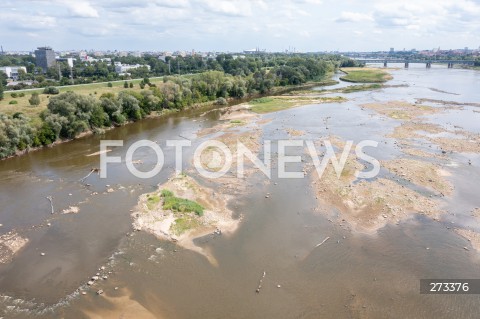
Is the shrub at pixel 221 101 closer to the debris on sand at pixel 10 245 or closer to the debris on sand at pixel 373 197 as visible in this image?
the debris on sand at pixel 373 197

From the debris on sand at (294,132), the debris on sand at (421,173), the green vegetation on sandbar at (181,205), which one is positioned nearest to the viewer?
the green vegetation on sandbar at (181,205)

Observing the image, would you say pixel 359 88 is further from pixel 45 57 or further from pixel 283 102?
pixel 45 57

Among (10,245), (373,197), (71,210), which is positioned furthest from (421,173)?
(10,245)

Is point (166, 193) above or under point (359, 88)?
under

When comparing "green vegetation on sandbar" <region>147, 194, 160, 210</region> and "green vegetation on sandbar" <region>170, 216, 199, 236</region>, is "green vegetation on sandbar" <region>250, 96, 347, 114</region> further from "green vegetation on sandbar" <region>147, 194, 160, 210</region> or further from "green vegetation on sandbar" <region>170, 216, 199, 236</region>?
"green vegetation on sandbar" <region>170, 216, 199, 236</region>

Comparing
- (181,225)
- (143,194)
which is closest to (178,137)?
(143,194)

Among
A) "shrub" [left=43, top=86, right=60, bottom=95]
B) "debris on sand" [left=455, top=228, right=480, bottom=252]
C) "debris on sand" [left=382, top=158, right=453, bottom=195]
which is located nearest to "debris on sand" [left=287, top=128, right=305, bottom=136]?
"debris on sand" [left=382, top=158, right=453, bottom=195]

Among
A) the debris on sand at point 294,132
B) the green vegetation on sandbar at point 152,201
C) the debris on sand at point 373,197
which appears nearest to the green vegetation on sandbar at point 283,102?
the debris on sand at point 294,132
